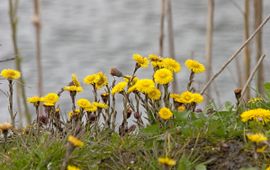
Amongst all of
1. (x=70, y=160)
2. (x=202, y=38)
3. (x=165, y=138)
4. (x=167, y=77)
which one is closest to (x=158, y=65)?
(x=167, y=77)

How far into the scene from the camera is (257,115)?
226cm

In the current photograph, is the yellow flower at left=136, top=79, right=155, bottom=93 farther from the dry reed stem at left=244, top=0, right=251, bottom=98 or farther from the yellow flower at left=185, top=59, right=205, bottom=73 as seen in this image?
the dry reed stem at left=244, top=0, right=251, bottom=98

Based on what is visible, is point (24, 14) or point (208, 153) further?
point (24, 14)

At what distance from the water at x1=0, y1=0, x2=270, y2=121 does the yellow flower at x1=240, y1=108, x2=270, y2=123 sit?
3.36 meters

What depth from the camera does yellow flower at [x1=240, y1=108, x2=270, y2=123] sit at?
2252mm

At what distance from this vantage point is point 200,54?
6.23 m

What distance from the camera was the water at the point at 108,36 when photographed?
5.97 metres

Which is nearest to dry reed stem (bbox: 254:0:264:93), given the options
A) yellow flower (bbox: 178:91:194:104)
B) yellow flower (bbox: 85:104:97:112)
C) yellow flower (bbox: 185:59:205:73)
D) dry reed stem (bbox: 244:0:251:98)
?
dry reed stem (bbox: 244:0:251:98)

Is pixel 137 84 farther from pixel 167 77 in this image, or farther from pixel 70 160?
pixel 70 160

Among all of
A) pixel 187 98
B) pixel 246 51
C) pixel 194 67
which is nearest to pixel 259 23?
pixel 246 51

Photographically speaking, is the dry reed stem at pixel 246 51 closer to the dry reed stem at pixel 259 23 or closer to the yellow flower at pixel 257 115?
the dry reed stem at pixel 259 23

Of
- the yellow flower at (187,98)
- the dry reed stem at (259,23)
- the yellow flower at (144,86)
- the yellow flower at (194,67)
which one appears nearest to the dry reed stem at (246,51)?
the dry reed stem at (259,23)

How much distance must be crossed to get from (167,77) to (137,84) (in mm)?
98

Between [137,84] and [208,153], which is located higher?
[137,84]
